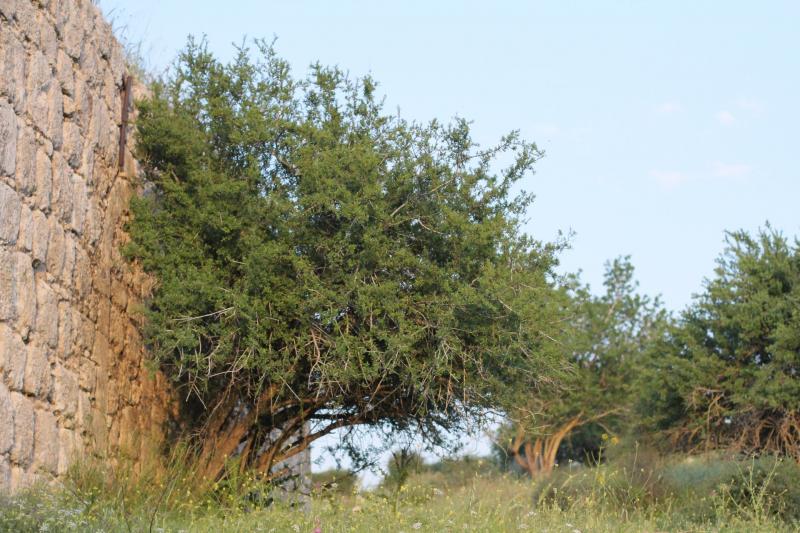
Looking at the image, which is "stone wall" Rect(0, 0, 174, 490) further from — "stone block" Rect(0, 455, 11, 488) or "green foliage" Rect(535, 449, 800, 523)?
"green foliage" Rect(535, 449, 800, 523)

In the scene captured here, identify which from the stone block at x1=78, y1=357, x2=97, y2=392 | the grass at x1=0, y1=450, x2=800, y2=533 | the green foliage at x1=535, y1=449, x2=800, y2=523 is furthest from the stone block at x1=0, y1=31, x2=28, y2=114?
the green foliage at x1=535, y1=449, x2=800, y2=523

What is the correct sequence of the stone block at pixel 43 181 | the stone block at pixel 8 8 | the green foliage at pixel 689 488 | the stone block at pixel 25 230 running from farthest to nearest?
1. the green foliage at pixel 689 488
2. the stone block at pixel 43 181
3. the stone block at pixel 25 230
4. the stone block at pixel 8 8

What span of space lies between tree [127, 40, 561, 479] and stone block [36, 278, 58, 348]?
133 centimetres

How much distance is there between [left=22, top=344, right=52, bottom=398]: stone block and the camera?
8.10m

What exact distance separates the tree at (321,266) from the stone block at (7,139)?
2382mm

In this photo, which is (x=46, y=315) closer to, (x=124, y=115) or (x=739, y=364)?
(x=124, y=115)

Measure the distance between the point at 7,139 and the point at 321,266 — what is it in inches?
131

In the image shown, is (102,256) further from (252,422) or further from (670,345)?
(670,345)

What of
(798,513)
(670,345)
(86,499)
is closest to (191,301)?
(86,499)

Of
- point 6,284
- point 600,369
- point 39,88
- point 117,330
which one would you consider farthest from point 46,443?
point 600,369

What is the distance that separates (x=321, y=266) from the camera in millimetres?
10047

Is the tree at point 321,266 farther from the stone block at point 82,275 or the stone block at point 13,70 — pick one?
the stone block at point 13,70

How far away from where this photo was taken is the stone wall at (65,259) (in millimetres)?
7898

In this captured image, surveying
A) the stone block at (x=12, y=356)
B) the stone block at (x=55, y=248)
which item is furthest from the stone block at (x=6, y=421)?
the stone block at (x=55, y=248)
